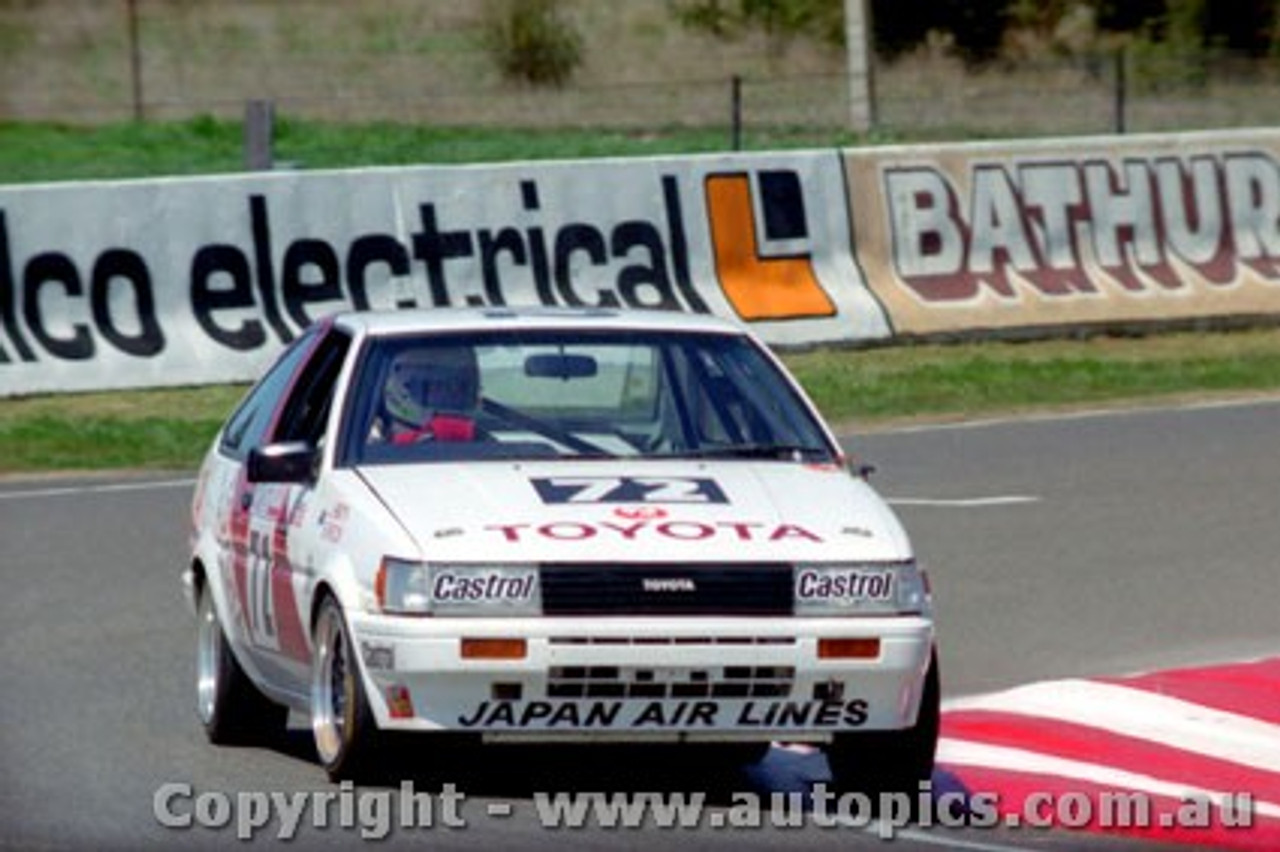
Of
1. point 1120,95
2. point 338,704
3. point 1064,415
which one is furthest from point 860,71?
point 338,704

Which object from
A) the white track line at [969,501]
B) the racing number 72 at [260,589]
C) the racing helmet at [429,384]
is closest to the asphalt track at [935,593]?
the white track line at [969,501]

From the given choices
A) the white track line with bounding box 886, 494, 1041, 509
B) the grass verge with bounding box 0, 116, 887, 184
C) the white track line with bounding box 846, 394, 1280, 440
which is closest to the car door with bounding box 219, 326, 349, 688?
the white track line with bounding box 886, 494, 1041, 509

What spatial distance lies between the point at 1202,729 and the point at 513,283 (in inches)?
493

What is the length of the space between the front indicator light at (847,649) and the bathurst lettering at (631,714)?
14 cm

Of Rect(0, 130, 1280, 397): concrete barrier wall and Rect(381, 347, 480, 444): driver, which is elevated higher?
Rect(381, 347, 480, 444): driver

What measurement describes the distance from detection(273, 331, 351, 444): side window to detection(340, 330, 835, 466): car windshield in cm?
31

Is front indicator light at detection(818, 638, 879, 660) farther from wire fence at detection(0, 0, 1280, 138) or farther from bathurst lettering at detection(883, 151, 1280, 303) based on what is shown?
wire fence at detection(0, 0, 1280, 138)

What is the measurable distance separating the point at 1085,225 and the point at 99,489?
9378 mm

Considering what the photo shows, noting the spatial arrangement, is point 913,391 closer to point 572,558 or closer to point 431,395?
point 431,395

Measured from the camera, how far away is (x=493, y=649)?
9.44m

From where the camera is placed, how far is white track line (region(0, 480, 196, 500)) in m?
18.4

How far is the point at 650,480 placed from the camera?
1011cm

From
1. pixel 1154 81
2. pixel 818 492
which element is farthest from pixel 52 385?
pixel 1154 81

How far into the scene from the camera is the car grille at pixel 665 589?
9.49 meters
